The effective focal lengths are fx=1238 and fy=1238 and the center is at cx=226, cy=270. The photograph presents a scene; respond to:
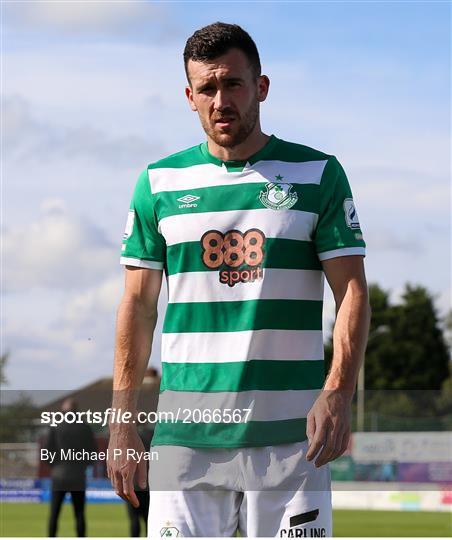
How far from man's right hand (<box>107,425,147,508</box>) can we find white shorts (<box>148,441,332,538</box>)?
140mm

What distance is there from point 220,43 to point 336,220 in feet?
2.67

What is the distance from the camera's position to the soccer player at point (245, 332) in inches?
183

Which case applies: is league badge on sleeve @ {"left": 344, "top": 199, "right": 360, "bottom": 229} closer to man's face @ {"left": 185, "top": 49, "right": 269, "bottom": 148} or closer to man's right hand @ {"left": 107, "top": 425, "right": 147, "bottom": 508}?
man's face @ {"left": 185, "top": 49, "right": 269, "bottom": 148}

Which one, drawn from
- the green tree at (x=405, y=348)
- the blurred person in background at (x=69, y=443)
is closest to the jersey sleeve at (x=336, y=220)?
the blurred person in background at (x=69, y=443)

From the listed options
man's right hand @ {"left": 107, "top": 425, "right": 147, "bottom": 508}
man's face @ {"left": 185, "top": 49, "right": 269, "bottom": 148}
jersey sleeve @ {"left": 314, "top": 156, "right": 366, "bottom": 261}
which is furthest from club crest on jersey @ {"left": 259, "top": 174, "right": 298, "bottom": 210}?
man's right hand @ {"left": 107, "top": 425, "right": 147, "bottom": 508}

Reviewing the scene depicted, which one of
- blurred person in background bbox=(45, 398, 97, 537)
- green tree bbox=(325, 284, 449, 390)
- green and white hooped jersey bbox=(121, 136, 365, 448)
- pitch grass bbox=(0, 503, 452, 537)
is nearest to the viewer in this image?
green and white hooped jersey bbox=(121, 136, 365, 448)

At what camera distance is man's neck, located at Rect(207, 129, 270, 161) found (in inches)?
190

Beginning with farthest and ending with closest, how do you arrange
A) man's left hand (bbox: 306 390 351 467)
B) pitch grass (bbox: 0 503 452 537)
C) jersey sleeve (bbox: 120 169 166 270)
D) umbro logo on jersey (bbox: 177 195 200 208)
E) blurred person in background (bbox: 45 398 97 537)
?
1. pitch grass (bbox: 0 503 452 537)
2. blurred person in background (bbox: 45 398 97 537)
3. jersey sleeve (bbox: 120 169 166 270)
4. umbro logo on jersey (bbox: 177 195 200 208)
5. man's left hand (bbox: 306 390 351 467)

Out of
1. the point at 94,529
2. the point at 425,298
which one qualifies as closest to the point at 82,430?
the point at 94,529

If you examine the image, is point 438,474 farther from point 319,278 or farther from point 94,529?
point 319,278

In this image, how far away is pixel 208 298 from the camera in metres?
4.70

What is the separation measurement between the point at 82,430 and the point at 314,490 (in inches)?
66.1

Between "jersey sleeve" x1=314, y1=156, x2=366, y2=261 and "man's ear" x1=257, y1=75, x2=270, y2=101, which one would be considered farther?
"man's ear" x1=257, y1=75, x2=270, y2=101

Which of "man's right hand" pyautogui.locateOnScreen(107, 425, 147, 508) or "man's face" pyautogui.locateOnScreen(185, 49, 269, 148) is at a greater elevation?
"man's face" pyautogui.locateOnScreen(185, 49, 269, 148)
